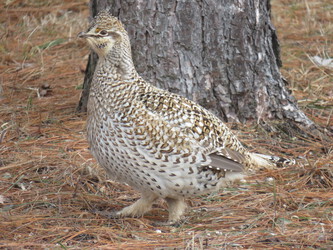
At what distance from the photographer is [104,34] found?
415 centimetres

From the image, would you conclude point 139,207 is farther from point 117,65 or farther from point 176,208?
point 117,65

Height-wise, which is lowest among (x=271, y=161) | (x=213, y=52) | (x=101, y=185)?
(x=101, y=185)

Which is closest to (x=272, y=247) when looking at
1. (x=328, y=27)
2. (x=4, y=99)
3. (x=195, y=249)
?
(x=195, y=249)

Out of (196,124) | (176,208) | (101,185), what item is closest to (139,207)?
(176,208)

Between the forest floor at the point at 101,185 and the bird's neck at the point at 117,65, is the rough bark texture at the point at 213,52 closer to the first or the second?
the forest floor at the point at 101,185

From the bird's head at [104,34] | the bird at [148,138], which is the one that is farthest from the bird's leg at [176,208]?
the bird's head at [104,34]

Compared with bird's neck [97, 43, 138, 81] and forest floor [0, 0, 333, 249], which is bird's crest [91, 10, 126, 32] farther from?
forest floor [0, 0, 333, 249]

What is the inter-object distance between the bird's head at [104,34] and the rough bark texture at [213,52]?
106cm

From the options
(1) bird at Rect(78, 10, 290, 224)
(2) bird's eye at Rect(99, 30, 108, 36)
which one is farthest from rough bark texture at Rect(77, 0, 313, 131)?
(2) bird's eye at Rect(99, 30, 108, 36)

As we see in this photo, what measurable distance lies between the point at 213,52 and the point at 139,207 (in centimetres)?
172

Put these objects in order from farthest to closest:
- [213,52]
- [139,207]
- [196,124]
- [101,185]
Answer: [213,52] < [101,185] < [139,207] < [196,124]

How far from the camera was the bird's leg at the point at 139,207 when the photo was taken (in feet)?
13.8

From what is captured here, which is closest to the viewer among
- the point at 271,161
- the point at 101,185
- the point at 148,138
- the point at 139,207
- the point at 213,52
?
the point at 148,138

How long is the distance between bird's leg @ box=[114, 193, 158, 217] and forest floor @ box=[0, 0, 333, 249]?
0.06 metres
